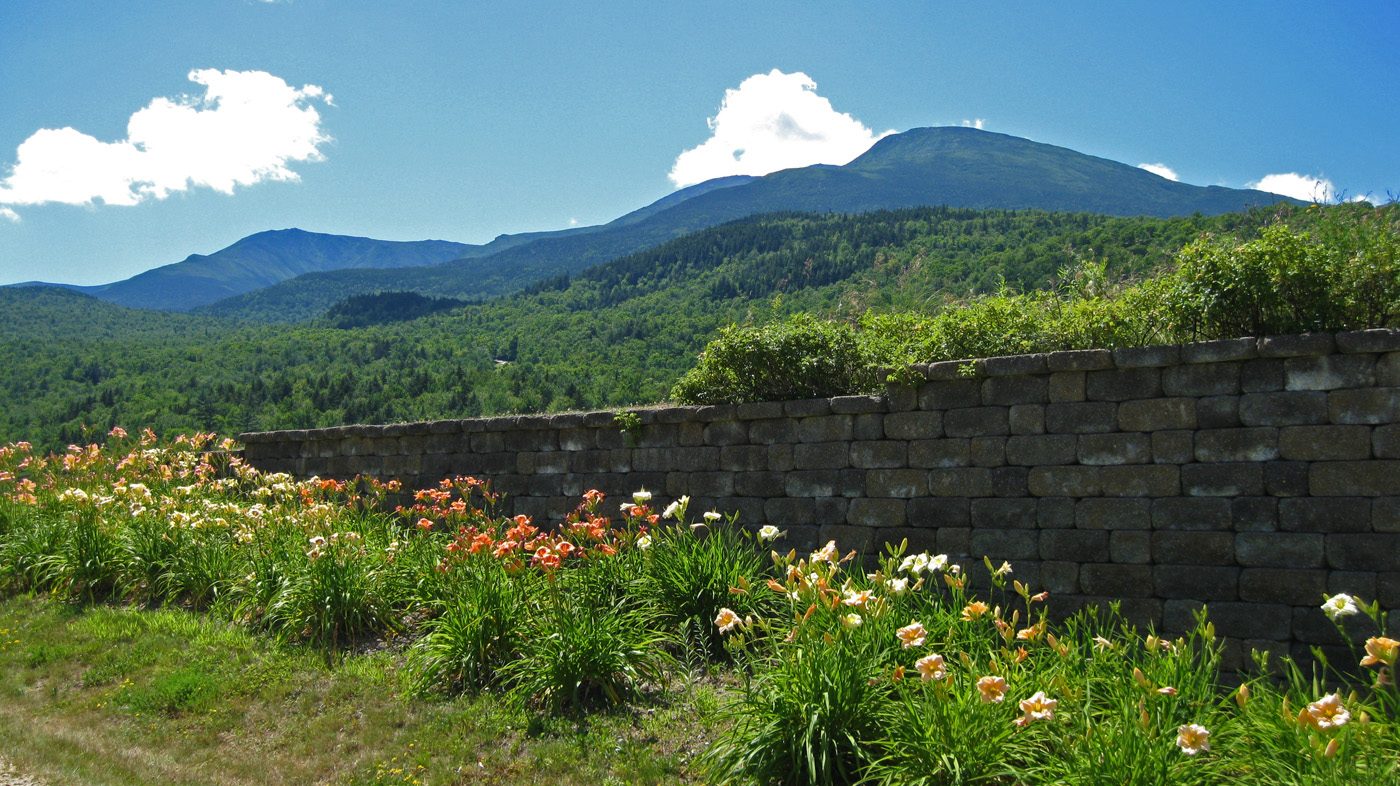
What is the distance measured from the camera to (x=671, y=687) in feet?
17.0

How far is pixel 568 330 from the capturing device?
4069 cm

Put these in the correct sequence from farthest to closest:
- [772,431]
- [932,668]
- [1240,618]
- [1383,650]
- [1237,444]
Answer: [772,431] → [1237,444] → [1240,618] → [932,668] → [1383,650]

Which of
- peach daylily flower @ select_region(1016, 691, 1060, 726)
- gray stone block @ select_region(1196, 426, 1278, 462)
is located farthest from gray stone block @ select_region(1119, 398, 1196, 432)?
peach daylily flower @ select_region(1016, 691, 1060, 726)

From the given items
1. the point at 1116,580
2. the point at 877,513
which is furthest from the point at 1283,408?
the point at 877,513

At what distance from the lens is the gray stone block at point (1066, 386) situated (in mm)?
5805

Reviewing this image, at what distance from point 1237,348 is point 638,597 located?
4.32 m

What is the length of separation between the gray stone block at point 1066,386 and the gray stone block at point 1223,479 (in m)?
0.83

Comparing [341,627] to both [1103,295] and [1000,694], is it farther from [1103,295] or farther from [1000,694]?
[1103,295]

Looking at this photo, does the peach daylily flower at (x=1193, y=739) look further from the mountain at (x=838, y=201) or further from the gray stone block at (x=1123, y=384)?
the mountain at (x=838, y=201)

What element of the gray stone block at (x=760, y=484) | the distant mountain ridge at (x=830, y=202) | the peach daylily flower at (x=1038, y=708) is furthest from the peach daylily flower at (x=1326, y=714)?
the distant mountain ridge at (x=830, y=202)

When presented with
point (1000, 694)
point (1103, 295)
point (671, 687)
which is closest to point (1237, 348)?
point (1103, 295)

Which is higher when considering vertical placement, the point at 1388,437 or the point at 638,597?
the point at 1388,437

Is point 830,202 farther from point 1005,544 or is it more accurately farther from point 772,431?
point 1005,544

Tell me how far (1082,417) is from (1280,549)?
55.1 inches
